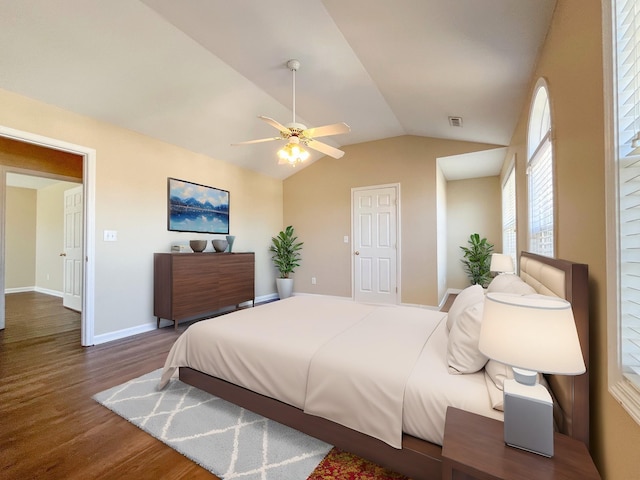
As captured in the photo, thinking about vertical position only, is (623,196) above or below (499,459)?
above

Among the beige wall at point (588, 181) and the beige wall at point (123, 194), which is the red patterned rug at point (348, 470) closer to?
the beige wall at point (588, 181)

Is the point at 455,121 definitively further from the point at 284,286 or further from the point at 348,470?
the point at 284,286

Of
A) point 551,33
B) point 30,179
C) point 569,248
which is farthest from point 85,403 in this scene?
point 30,179

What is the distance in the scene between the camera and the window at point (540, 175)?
191cm

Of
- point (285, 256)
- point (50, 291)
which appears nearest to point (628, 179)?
point (285, 256)

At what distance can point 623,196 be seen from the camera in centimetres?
87

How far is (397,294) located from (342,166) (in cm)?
258

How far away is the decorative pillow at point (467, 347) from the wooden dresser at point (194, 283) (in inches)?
130

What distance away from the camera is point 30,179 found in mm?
5719

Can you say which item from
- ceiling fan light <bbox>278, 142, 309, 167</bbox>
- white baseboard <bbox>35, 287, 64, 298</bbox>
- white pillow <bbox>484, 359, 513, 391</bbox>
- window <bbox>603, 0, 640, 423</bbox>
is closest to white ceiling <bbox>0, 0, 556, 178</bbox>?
ceiling fan light <bbox>278, 142, 309, 167</bbox>

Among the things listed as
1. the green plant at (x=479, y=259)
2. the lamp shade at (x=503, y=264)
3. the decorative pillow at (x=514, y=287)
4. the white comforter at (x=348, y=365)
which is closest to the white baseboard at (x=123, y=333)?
the white comforter at (x=348, y=365)

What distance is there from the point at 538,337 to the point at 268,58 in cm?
308

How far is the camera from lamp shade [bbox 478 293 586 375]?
0.82 m

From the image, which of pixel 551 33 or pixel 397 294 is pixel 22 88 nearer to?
pixel 551 33
